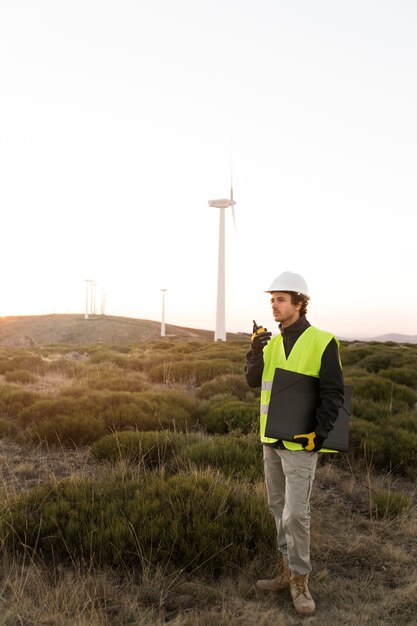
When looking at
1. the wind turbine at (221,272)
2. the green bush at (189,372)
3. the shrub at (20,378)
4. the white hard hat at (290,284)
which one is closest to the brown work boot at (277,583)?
the white hard hat at (290,284)

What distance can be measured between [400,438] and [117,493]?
18.3 ft

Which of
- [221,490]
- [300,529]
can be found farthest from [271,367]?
[221,490]

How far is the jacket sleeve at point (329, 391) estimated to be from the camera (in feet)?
12.2

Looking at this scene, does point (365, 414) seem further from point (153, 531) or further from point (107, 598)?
point (107, 598)

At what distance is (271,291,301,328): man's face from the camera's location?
13.4ft

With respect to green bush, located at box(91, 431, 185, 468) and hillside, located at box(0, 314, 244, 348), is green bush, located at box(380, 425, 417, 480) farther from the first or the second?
hillside, located at box(0, 314, 244, 348)

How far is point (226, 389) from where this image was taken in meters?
13.9

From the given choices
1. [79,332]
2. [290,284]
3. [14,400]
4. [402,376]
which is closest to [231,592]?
[290,284]

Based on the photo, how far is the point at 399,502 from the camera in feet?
20.4

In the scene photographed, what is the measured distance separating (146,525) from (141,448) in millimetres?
2778

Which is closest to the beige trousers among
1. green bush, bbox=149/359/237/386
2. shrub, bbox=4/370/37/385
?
green bush, bbox=149/359/237/386

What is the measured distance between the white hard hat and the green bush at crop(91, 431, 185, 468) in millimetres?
3950

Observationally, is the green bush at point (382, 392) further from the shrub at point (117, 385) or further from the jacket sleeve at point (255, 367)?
the jacket sleeve at point (255, 367)

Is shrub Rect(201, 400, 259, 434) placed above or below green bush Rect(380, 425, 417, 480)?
above
